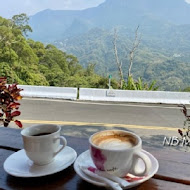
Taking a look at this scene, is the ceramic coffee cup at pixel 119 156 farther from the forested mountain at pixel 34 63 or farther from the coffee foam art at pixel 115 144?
the forested mountain at pixel 34 63

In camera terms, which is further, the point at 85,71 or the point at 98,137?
the point at 85,71

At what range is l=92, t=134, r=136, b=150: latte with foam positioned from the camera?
0.58 m

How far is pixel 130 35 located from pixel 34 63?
8749 millimetres

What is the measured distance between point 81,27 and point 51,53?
36.3m

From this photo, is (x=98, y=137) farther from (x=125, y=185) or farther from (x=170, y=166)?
(x=170, y=166)

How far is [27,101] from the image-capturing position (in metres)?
5.26

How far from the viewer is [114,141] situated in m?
0.62

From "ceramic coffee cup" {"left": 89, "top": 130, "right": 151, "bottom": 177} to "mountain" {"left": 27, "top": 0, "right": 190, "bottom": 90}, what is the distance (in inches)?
268

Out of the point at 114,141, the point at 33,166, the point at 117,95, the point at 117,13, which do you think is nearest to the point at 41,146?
the point at 33,166

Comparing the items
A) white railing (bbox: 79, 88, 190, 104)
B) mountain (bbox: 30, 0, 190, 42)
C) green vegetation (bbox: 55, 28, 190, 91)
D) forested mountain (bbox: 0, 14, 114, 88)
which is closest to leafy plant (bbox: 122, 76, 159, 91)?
green vegetation (bbox: 55, 28, 190, 91)

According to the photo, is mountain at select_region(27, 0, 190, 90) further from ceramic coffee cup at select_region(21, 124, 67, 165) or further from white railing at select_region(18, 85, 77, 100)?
ceramic coffee cup at select_region(21, 124, 67, 165)

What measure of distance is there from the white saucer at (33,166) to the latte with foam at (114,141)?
A: 0.14 m

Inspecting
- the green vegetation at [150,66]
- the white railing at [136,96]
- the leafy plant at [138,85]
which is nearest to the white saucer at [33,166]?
the white railing at [136,96]

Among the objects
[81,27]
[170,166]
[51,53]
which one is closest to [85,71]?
[51,53]
